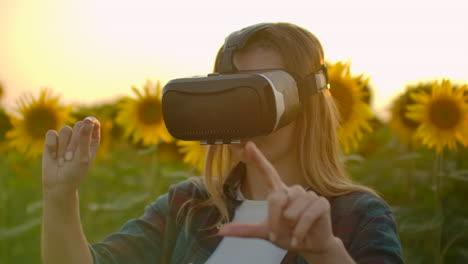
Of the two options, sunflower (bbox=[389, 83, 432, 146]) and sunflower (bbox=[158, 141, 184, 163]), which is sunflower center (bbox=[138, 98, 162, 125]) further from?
sunflower (bbox=[389, 83, 432, 146])

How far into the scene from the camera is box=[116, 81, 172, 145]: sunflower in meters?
2.63

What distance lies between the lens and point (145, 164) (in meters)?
3.38

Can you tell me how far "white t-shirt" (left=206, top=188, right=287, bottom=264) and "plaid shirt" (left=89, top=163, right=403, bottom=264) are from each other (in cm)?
3

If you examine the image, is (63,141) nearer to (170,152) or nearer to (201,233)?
(201,233)

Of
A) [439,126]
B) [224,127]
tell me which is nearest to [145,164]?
[439,126]

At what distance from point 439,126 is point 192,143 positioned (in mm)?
1009

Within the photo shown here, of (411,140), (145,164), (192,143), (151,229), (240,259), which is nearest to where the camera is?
(240,259)

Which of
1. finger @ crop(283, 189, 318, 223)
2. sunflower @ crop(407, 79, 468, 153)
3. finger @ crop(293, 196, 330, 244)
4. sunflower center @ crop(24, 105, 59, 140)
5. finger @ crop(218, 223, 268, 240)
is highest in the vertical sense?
Answer: finger @ crop(283, 189, 318, 223)

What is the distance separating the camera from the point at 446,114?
7.76 feet

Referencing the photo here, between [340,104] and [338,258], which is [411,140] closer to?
[340,104]

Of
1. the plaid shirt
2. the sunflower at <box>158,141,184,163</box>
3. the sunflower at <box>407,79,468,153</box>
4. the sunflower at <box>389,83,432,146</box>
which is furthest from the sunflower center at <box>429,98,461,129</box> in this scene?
the sunflower at <box>158,141,184,163</box>

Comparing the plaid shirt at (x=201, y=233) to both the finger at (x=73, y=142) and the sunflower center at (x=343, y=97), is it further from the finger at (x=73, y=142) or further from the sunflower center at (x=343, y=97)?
the sunflower center at (x=343, y=97)

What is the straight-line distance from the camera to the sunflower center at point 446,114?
2.35 meters

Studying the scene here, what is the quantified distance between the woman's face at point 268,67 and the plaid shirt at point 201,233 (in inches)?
8.2
